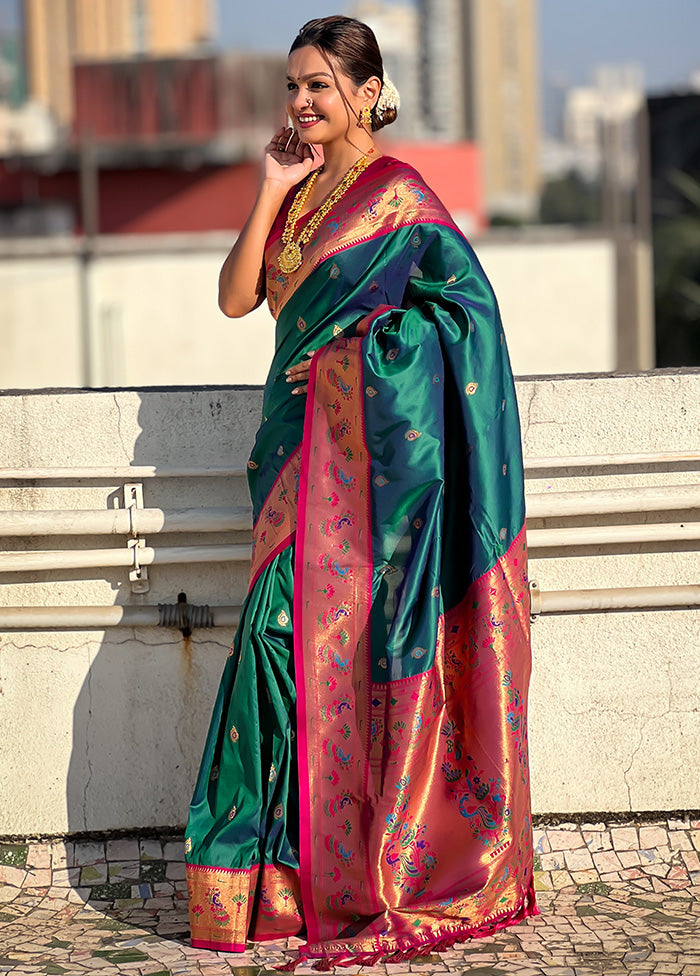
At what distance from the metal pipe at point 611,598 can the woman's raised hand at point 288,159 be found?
0.98 metres

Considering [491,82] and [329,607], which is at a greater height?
[491,82]

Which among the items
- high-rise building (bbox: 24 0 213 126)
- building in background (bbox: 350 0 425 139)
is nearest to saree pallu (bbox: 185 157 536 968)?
building in background (bbox: 350 0 425 139)

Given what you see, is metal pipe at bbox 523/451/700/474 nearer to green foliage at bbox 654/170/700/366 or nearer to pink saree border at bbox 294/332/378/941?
pink saree border at bbox 294/332/378/941

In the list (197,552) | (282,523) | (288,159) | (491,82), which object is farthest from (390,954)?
(491,82)

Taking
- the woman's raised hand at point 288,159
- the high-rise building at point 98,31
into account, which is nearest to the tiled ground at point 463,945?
the woman's raised hand at point 288,159

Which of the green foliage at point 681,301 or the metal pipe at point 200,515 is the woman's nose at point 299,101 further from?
the green foliage at point 681,301

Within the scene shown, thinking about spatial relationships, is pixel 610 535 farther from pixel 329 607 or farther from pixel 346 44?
pixel 346 44

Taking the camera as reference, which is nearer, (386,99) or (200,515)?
(386,99)

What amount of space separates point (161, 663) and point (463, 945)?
0.86m

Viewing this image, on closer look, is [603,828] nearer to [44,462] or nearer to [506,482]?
[506,482]

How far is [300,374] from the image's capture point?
259 centimetres

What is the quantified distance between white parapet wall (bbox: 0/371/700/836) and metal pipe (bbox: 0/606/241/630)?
0.13ft

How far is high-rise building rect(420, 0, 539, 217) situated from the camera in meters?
72.7

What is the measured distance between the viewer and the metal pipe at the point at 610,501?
112 inches
